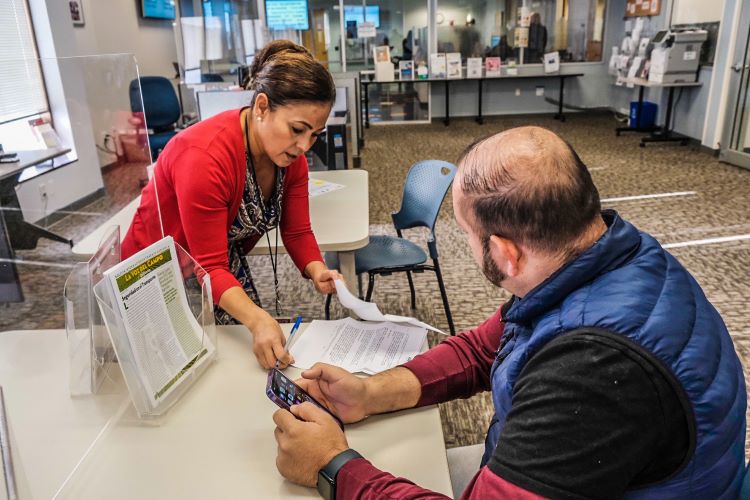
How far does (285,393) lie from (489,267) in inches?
15.8

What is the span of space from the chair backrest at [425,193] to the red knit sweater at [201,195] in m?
1.14

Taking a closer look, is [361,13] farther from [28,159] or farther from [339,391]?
[339,391]

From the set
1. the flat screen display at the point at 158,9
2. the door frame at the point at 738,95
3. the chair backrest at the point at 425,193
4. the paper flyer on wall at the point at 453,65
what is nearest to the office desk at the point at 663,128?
the door frame at the point at 738,95

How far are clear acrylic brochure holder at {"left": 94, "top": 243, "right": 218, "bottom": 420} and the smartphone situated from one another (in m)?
0.22

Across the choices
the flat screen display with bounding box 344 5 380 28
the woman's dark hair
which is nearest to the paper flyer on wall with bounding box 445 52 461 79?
the flat screen display with bounding box 344 5 380 28

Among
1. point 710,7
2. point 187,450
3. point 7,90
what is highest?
point 710,7

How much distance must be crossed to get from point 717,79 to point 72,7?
6.46 metres

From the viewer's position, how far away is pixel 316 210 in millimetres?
2285

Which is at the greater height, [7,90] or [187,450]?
[7,90]

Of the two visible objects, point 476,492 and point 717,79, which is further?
point 717,79

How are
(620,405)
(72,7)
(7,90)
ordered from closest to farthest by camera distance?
(620,405) < (7,90) < (72,7)

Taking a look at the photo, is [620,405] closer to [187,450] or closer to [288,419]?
[288,419]

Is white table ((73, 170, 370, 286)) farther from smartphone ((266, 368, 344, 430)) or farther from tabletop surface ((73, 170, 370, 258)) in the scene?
smartphone ((266, 368, 344, 430))

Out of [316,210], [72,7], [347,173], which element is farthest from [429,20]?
[316,210]
